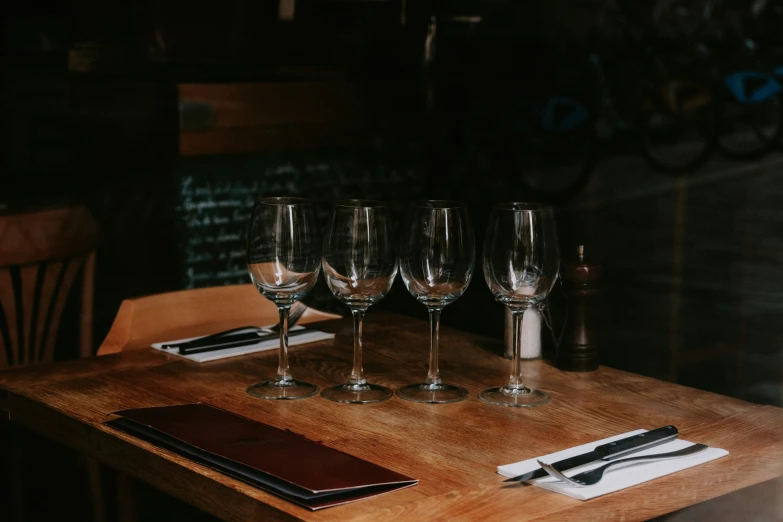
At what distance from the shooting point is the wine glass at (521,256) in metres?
1.40

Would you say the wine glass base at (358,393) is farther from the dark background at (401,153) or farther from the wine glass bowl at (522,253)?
the dark background at (401,153)

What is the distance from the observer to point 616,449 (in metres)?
1.18

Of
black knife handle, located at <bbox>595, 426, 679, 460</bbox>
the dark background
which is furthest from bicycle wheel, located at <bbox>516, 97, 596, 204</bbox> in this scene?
black knife handle, located at <bbox>595, 426, 679, 460</bbox>

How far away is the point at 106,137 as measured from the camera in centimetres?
306

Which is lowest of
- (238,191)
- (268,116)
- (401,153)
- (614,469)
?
(614,469)

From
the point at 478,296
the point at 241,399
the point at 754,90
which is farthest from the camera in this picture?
the point at 754,90

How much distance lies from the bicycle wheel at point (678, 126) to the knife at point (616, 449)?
3006 millimetres

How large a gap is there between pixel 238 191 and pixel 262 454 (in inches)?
90.2

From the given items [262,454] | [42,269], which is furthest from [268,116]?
[262,454]

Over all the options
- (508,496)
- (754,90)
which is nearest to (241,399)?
(508,496)

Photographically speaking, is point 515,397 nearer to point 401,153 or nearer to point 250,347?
point 250,347

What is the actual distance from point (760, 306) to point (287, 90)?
1.63 m

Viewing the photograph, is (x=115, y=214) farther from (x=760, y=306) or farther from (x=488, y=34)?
(x=488, y=34)

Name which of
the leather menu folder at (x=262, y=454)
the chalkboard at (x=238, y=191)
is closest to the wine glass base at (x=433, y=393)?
the leather menu folder at (x=262, y=454)
